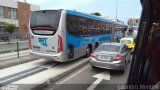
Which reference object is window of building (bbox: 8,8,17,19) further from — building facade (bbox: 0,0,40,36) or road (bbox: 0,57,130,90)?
road (bbox: 0,57,130,90)

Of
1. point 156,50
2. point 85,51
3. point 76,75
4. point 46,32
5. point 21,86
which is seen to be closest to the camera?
point 156,50

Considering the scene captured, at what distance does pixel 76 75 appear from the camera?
8.87 m

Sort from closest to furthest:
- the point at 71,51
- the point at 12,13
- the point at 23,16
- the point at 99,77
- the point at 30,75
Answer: the point at 30,75 < the point at 99,77 < the point at 71,51 < the point at 12,13 < the point at 23,16

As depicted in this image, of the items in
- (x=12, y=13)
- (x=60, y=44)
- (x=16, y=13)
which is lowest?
(x=60, y=44)

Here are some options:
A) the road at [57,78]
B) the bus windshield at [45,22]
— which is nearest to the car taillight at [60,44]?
the bus windshield at [45,22]

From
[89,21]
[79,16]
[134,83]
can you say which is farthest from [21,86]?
[89,21]

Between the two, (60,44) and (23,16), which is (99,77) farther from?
(23,16)

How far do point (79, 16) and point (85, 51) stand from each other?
7.88 ft

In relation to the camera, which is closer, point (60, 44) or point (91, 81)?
point (91, 81)

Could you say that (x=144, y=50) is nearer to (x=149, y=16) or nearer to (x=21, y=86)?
(x=149, y=16)

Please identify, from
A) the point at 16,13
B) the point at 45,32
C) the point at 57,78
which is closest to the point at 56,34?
the point at 45,32

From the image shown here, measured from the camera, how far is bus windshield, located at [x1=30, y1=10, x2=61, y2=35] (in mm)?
9711

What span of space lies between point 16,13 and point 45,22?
129ft

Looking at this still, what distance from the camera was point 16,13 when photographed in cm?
4666
